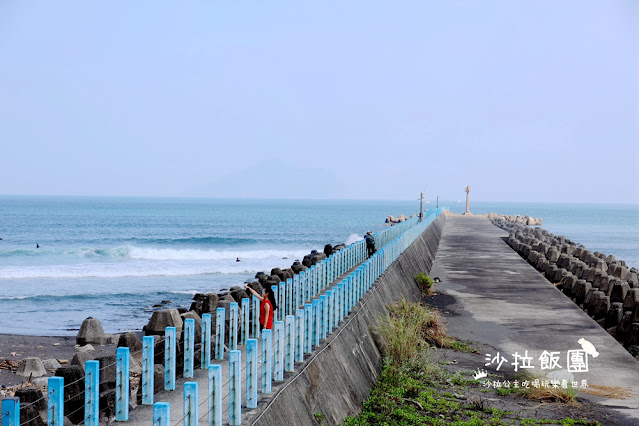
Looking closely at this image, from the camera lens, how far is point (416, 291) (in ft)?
64.4

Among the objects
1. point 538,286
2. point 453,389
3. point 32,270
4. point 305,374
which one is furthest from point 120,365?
point 32,270

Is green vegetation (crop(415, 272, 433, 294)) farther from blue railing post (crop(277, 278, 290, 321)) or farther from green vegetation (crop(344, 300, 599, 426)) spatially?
blue railing post (crop(277, 278, 290, 321))

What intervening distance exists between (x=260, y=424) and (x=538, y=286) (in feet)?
57.2

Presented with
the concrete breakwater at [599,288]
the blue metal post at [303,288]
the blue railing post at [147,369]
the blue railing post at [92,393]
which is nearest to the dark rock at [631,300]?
the concrete breakwater at [599,288]

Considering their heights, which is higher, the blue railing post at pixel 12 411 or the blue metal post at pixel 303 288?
the blue railing post at pixel 12 411

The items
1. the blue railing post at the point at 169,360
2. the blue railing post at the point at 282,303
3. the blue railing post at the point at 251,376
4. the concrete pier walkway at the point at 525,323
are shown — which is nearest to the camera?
the blue railing post at the point at 251,376

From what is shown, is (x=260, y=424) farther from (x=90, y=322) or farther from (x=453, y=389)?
(x=90, y=322)

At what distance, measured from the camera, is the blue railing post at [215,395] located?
573 centimetres

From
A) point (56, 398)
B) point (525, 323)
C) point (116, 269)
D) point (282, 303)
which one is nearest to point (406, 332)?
point (282, 303)

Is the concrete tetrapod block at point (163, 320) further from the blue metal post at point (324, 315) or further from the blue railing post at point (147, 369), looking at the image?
the blue railing post at point (147, 369)

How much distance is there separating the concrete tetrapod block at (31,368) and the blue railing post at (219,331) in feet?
20.9

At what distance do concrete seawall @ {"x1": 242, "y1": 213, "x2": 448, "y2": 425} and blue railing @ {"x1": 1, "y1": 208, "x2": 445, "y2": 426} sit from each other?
0.57 ft

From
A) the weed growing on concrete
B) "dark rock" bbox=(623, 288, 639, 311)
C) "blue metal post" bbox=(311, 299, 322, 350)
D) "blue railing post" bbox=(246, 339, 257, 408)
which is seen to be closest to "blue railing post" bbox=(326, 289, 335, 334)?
"blue metal post" bbox=(311, 299, 322, 350)

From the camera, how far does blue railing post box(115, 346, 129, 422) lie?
605 cm
